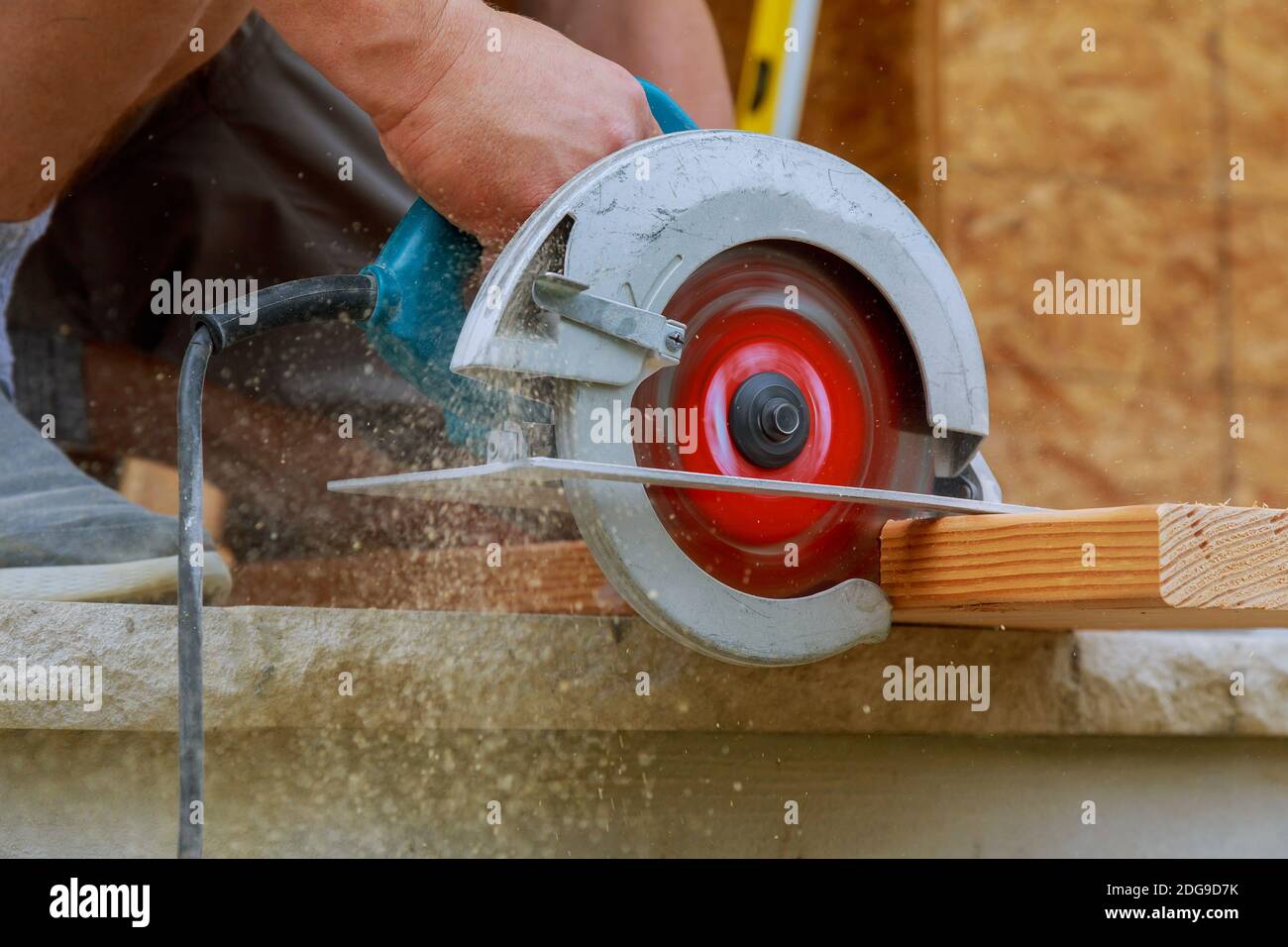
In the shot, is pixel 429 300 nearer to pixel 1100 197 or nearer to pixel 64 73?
pixel 64 73

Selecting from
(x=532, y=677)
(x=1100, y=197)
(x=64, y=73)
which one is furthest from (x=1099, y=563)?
(x=1100, y=197)

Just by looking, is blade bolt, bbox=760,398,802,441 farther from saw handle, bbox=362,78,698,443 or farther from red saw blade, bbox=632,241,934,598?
saw handle, bbox=362,78,698,443

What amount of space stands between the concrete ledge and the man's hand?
1.30 feet

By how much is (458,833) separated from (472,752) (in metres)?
0.07

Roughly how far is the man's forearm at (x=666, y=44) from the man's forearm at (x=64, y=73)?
0.70 metres

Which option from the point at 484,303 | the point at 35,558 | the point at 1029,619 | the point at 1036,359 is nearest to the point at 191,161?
the point at 35,558

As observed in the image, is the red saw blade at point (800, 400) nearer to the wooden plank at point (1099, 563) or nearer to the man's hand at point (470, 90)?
the wooden plank at point (1099, 563)

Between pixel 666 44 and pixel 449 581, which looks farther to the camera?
pixel 666 44

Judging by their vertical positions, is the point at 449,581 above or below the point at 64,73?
below

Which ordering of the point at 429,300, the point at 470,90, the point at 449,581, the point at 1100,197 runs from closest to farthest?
the point at 470,90 → the point at 429,300 → the point at 449,581 → the point at 1100,197

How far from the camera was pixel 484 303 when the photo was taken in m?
1.05

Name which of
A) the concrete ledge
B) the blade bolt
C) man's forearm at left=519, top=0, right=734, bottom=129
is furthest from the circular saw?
man's forearm at left=519, top=0, right=734, bottom=129

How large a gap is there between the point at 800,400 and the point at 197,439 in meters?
0.51

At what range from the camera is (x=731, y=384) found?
3.81ft
